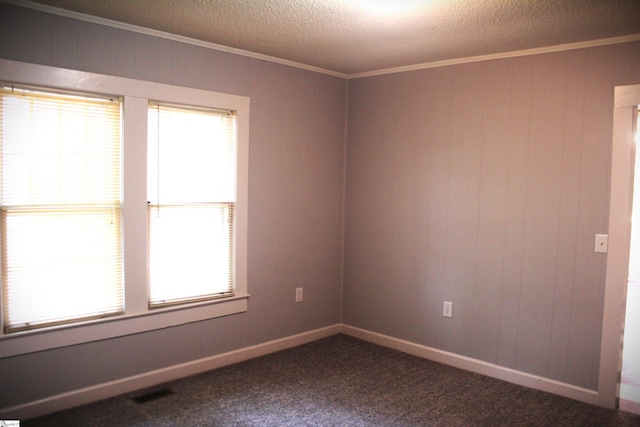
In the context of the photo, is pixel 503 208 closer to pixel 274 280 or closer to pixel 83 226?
pixel 274 280

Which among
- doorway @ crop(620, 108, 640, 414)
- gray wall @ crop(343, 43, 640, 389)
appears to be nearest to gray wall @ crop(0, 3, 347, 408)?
gray wall @ crop(343, 43, 640, 389)

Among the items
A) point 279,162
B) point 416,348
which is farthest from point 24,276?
point 416,348

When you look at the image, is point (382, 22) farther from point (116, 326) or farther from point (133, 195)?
point (116, 326)

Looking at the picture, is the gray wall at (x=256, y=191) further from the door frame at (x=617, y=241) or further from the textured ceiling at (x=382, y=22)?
the door frame at (x=617, y=241)

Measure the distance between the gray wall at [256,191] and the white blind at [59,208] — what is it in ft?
0.74

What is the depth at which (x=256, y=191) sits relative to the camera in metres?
3.99

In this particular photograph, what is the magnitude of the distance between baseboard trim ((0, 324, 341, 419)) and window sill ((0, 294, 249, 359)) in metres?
0.31

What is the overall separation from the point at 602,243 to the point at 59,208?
11.2 feet

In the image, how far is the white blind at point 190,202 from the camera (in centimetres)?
344

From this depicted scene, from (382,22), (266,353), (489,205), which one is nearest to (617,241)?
(489,205)

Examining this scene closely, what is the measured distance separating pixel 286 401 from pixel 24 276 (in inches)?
68.9

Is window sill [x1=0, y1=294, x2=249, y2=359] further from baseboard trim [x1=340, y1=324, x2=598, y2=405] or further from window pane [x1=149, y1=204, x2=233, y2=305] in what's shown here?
baseboard trim [x1=340, y1=324, x2=598, y2=405]

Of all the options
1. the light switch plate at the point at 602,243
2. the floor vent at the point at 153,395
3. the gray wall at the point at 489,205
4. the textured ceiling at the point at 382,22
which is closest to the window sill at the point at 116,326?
the floor vent at the point at 153,395

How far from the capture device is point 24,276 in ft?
9.47
